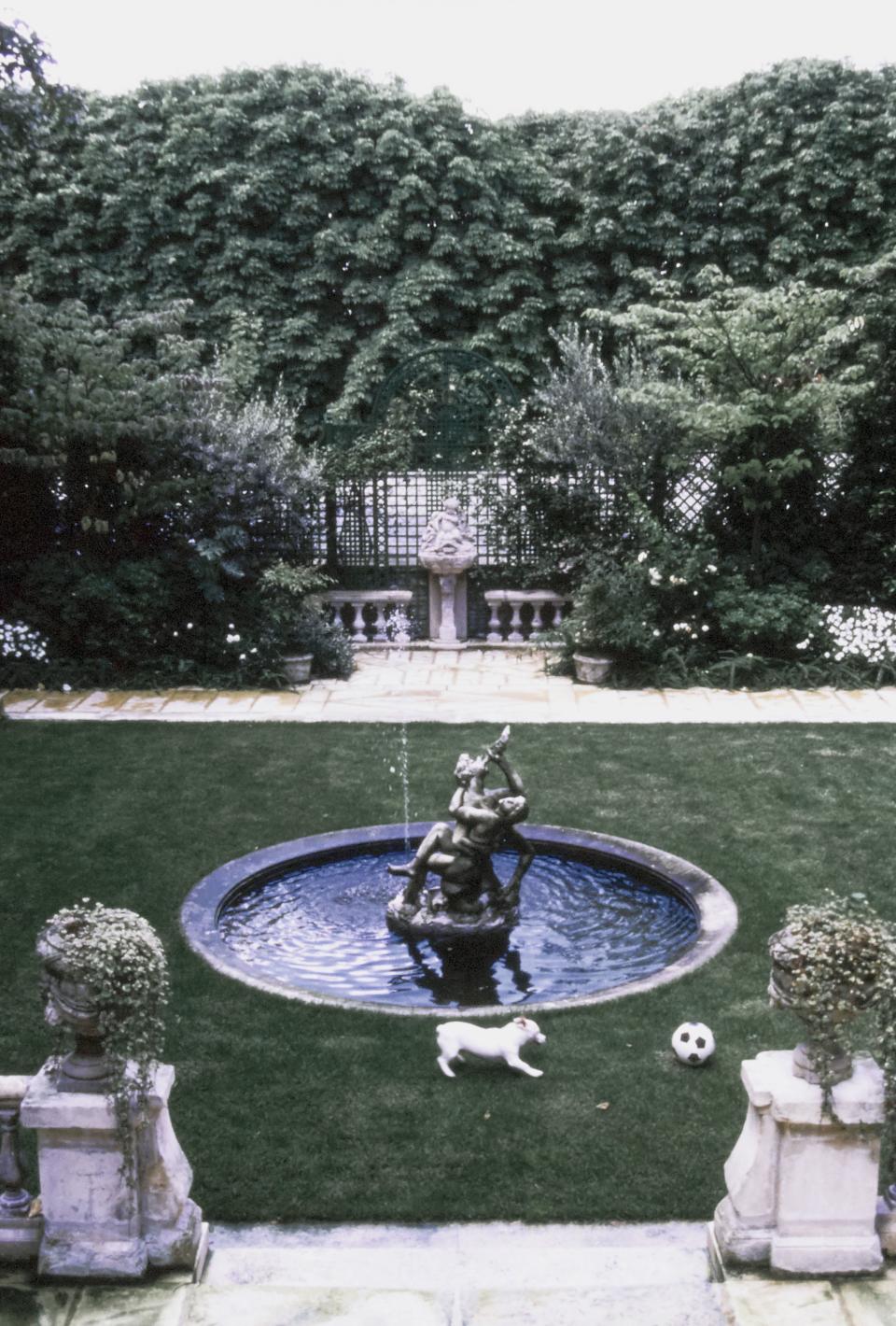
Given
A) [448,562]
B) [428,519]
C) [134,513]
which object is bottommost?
[448,562]

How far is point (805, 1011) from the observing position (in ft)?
13.6

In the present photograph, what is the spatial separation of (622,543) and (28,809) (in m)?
6.41

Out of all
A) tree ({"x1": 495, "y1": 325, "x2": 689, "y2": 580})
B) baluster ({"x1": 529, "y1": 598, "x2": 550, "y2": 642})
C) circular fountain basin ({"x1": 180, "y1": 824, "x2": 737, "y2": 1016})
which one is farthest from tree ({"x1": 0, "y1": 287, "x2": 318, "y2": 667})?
circular fountain basin ({"x1": 180, "y1": 824, "x2": 737, "y2": 1016})

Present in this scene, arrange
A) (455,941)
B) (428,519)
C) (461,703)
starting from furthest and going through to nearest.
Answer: (428,519) < (461,703) < (455,941)

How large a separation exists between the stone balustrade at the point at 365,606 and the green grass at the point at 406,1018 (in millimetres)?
3119

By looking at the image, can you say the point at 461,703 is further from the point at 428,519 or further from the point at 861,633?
the point at 861,633

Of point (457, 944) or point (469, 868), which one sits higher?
point (469, 868)

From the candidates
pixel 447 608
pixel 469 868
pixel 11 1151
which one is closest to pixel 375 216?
pixel 447 608

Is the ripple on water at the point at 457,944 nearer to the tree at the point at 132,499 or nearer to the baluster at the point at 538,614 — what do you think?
the tree at the point at 132,499

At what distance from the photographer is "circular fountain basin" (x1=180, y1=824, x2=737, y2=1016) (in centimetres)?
661

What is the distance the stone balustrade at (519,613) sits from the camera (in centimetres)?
1391

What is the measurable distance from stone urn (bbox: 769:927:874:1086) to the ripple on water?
7.39 ft

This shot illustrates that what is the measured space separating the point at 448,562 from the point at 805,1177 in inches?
380

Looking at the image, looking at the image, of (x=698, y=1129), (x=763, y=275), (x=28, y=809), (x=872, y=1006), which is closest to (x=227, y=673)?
(x=28, y=809)
